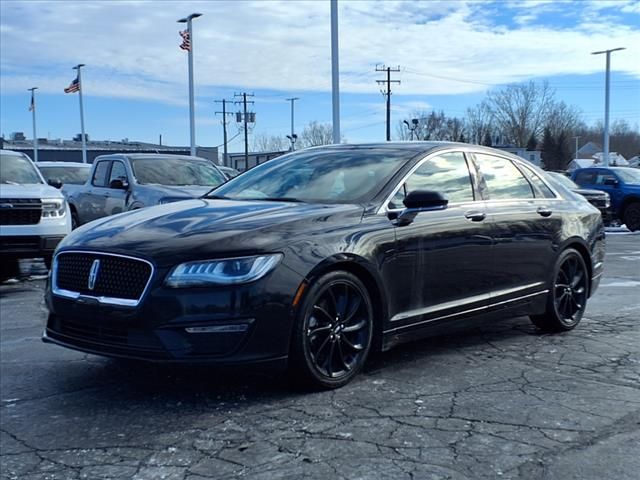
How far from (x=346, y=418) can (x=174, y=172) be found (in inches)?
→ 333

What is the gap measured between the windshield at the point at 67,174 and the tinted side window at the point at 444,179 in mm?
14024

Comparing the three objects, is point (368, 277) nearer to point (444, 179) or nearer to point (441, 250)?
point (441, 250)

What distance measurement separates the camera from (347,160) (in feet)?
17.9

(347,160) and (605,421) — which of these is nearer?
(605,421)

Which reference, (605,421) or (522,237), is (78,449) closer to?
(605,421)

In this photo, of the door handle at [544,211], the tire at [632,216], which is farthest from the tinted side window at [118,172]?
the tire at [632,216]

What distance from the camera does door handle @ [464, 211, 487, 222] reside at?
5.33 m

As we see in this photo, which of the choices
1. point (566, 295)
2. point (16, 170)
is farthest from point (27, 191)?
point (566, 295)

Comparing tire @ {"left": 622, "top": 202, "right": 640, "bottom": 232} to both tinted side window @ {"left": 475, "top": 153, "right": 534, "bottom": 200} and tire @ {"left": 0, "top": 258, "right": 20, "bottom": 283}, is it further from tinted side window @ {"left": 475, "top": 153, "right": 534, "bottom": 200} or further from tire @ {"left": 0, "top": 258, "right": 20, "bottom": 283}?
tire @ {"left": 0, "top": 258, "right": 20, "bottom": 283}

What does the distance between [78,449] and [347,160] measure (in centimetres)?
283

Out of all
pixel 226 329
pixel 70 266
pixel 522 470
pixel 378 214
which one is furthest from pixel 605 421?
pixel 70 266

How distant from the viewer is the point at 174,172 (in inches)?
464

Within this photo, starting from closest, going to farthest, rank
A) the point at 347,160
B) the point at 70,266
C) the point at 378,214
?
1. the point at 70,266
2. the point at 378,214
3. the point at 347,160

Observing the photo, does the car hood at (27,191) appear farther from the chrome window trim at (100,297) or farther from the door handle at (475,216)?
the door handle at (475,216)
